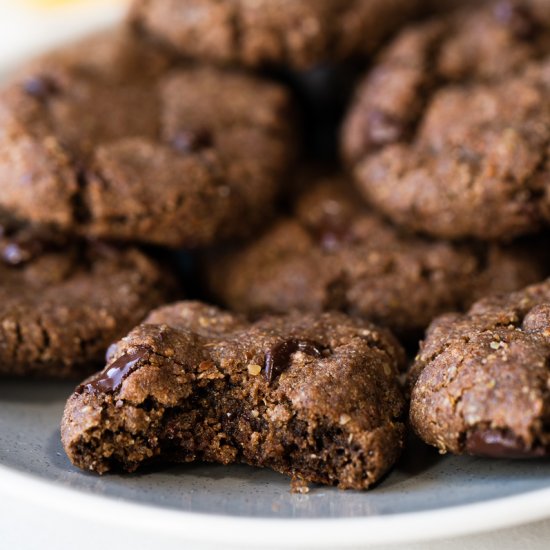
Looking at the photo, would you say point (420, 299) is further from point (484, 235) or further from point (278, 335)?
point (278, 335)

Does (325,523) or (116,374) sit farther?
(116,374)

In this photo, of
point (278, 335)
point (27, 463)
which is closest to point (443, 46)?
point (278, 335)

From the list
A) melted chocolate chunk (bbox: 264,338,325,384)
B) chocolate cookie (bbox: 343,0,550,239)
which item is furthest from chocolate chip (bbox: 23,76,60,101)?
melted chocolate chunk (bbox: 264,338,325,384)

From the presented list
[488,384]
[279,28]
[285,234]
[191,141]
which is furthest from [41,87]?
[488,384]

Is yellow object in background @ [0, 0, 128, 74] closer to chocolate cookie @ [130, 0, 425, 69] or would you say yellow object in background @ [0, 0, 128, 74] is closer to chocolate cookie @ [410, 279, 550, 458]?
chocolate cookie @ [130, 0, 425, 69]

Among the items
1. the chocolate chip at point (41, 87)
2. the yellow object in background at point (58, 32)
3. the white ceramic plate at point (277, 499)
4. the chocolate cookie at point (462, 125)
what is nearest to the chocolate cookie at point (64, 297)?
the white ceramic plate at point (277, 499)

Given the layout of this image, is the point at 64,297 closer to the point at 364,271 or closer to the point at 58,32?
the point at 364,271
